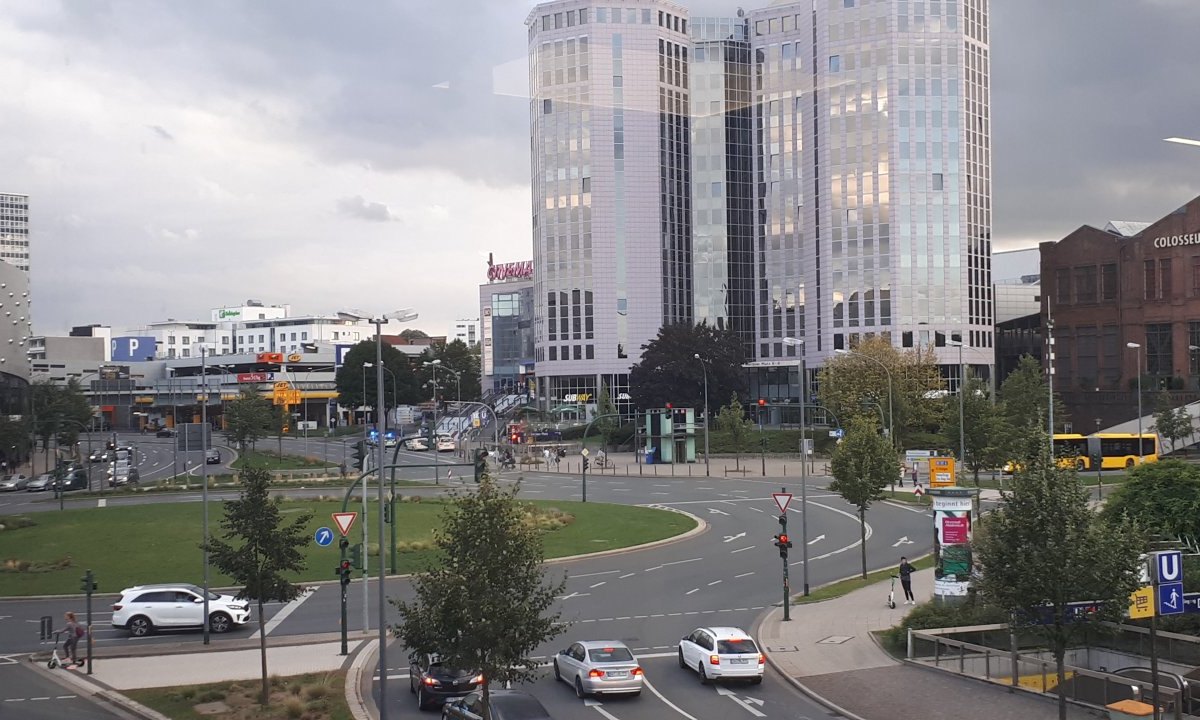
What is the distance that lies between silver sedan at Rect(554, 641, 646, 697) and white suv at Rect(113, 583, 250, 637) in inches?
556

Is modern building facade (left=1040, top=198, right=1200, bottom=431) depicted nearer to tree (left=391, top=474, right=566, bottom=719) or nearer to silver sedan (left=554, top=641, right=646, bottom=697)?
silver sedan (left=554, top=641, right=646, bottom=697)

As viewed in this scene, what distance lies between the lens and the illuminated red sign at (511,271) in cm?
18375

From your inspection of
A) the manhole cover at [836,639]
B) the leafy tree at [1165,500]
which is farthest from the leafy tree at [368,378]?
the leafy tree at [1165,500]

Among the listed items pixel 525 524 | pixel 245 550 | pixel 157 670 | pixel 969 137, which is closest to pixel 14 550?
pixel 157 670

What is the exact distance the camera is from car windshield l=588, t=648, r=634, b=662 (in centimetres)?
2545

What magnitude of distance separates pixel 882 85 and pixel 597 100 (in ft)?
108

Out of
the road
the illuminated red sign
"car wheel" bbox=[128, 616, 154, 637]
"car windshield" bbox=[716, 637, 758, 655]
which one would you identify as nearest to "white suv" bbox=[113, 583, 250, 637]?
"car wheel" bbox=[128, 616, 154, 637]

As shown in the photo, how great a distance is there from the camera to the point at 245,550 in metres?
27.1

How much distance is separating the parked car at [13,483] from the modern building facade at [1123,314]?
8757 centimetres

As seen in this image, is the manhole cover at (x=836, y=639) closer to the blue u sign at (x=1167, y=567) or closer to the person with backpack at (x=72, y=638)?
the blue u sign at (x=1167, y=567)

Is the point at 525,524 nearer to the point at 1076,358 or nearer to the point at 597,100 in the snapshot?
the point at 1076,358

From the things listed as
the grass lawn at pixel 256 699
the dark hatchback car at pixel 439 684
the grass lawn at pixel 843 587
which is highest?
the dark hatchback car at pixel 439 684

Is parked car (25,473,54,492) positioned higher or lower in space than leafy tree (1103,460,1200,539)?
lower

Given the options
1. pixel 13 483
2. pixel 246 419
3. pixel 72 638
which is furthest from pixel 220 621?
pixel 13 483
